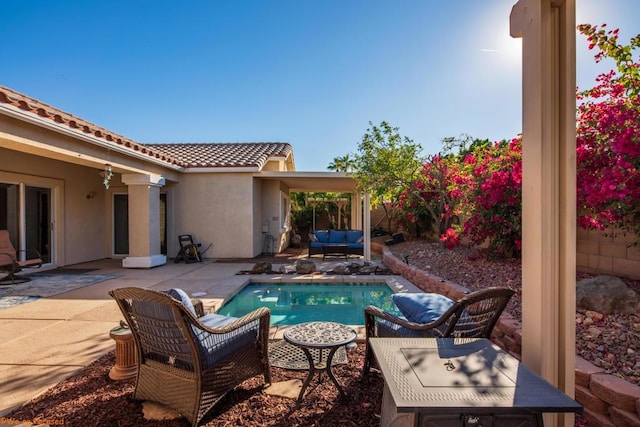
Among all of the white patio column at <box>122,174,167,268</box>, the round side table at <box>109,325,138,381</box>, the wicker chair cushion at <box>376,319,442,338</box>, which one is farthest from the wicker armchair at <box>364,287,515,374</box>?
the white patio column at <box>122,174,167,268</box>

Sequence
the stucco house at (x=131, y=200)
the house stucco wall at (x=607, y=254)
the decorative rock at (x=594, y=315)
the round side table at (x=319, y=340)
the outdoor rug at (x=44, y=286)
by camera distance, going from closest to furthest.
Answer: the round side table at (x=319, y=340) → the decorative rock at (x=594, y=315) → the house stucco wall at (x=607, y=254) → the outdoor rug at (x=44, y=286) → the stucco house at (x=131, y=200)

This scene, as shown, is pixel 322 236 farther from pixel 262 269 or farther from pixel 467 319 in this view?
pixel 467 319

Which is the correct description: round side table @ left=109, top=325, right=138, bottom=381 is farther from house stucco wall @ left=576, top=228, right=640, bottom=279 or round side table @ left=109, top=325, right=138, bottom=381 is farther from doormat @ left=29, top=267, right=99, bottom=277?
doormat @ left=29, top=267, right=99, bottom=277

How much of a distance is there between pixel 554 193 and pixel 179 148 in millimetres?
15352

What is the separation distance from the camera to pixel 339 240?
12.7 m

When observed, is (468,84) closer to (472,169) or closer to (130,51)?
(472,169)

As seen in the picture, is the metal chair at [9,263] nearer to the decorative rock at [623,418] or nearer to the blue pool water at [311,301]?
the blue pool water at [311,301]

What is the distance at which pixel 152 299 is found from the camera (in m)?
2.22

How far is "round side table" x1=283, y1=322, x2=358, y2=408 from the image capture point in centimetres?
267

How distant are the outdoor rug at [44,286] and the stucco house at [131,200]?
1.39 meters

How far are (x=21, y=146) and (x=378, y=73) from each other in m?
7.84

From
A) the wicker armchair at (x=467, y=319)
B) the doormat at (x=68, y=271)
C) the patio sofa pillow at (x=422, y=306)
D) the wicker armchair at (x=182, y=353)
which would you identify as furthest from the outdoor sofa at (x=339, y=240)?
the wicker armchair at (x=182, y=353)

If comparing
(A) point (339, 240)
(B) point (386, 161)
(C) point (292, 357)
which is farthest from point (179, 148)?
(C) point (292, 357)

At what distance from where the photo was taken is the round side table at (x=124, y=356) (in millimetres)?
2982
